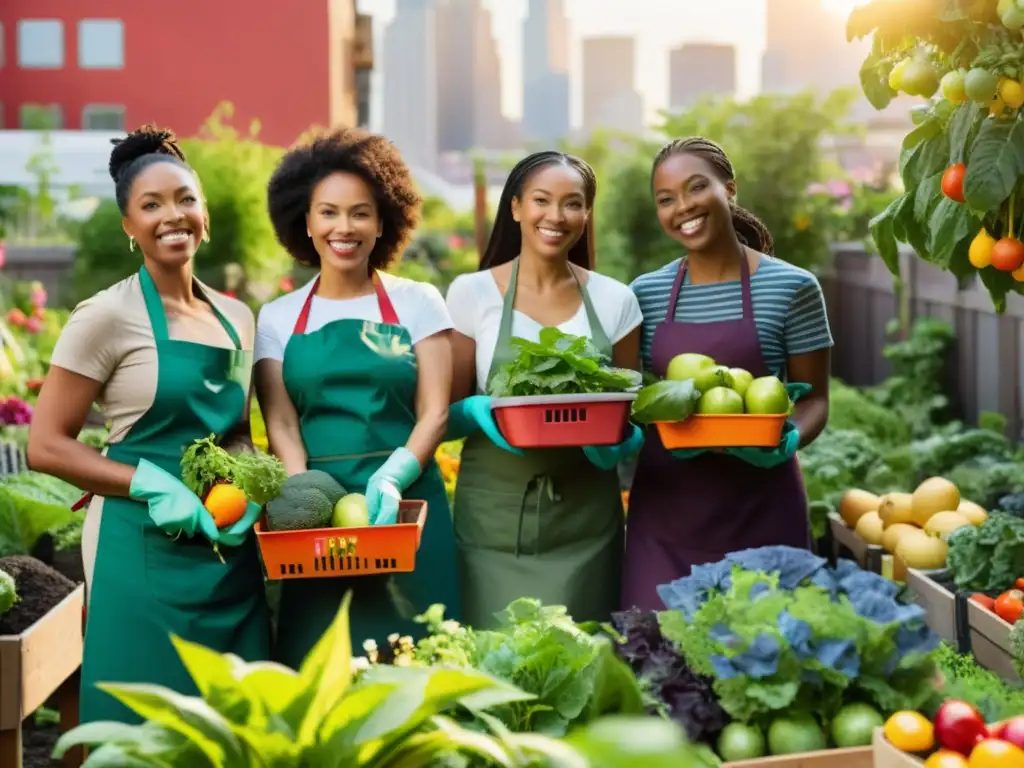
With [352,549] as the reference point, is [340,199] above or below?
above

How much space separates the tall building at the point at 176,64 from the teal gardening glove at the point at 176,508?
30.8 metres

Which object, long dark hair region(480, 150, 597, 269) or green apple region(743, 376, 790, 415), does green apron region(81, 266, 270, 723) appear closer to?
long dark hair region(480, 150, 597, 269)

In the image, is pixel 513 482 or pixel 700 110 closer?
pixel 513 482

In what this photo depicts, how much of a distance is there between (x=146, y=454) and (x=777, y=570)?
1.60m

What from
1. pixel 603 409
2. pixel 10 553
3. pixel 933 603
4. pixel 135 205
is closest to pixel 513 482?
pixel 603 409

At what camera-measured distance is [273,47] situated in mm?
35000

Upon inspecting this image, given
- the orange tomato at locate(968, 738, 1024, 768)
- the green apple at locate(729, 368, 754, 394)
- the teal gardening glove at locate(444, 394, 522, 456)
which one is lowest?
the orange tomato at locate(968, 738, 1024, 768)

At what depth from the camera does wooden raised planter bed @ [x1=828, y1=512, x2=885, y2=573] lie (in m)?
5.15

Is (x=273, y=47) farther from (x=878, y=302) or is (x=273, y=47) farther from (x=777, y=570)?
(x=777, y=570)

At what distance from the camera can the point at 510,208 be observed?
12.9 feet

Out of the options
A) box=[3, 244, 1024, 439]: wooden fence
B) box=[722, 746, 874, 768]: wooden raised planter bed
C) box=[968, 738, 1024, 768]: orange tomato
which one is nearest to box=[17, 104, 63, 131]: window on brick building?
box=[3, 244, 1024, 439]: wooden fence

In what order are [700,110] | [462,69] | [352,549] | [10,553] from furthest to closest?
[462,69], [700,110], [10,553], [352,549]

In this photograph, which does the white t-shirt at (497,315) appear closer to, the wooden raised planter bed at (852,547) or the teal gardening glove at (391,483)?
the teal gardening glove at (391,483)

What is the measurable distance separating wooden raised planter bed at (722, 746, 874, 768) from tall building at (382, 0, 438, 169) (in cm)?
11280
